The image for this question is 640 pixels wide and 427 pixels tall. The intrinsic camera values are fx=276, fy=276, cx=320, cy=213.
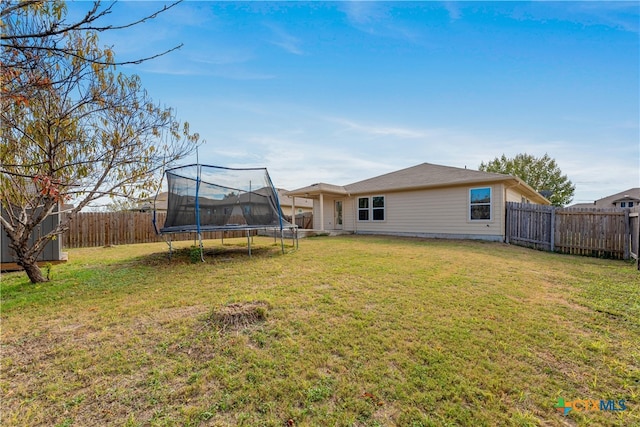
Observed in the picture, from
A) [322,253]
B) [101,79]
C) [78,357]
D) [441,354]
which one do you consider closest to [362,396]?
[441,354]

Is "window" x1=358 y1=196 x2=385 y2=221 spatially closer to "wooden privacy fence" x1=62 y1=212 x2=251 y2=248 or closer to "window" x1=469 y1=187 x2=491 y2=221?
"window" x1=469 y1=187 x2=491 y2=221

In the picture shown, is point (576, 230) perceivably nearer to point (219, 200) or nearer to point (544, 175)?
point (219, 200)

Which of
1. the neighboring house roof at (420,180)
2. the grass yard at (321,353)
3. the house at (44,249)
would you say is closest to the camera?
the grass yard at (321,353)

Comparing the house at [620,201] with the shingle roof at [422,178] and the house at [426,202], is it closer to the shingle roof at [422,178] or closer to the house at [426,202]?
the shingle roof at [422,178]

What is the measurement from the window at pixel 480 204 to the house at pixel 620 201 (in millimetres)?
30815

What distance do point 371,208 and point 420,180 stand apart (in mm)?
2777

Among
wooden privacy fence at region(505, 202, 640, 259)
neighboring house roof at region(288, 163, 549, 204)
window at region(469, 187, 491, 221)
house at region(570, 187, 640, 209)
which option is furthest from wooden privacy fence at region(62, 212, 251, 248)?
house at region(570, 187, 640, 209)

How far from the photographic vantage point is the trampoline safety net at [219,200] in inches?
281

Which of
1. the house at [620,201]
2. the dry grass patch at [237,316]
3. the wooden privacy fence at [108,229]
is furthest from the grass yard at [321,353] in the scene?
the house at [620,201]

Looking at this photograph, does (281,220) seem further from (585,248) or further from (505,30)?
(585,248)

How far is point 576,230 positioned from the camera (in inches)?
332

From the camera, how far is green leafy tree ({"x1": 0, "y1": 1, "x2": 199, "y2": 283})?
3725 millimetres

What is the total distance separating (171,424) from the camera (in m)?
1.67

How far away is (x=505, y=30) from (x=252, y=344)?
9.19 metres
